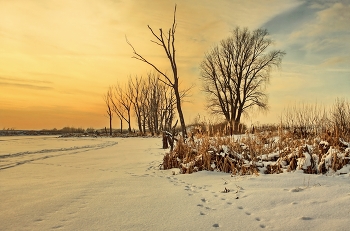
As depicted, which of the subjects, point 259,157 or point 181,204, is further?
point 259,157

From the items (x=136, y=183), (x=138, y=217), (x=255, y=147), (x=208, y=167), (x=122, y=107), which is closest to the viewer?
(x=138, y=217)

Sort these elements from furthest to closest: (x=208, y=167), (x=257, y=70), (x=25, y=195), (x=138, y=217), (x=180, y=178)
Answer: (x=257, y=70)
(x=208, y=167)
(x=180, y=178)
(x=25, y=195)
(x=138, y=217)

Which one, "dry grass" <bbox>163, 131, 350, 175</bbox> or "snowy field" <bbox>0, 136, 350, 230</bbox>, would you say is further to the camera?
"dry grass" <bbox>163, 131, 350, 175</bbox>

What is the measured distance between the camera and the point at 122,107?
4384cm

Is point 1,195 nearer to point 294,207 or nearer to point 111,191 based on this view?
point 111,191

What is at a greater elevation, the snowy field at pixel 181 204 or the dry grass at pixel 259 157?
the dry grass at pixel 259 157

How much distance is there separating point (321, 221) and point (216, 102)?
26832mm

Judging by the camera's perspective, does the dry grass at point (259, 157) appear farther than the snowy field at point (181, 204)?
Yes

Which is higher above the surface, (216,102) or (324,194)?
(216,102)

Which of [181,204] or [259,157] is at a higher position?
[259,157]

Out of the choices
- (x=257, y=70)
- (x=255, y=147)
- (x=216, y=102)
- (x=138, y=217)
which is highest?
(x=257, y=70)

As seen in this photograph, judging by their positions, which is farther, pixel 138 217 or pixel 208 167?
pixel 208 167

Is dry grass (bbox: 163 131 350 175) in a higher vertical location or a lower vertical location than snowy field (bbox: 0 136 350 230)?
higher

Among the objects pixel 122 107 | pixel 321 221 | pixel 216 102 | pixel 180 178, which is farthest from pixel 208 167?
pixel 122 107
